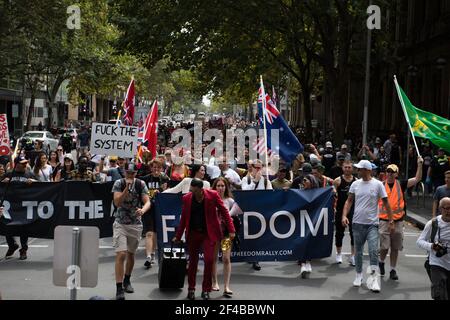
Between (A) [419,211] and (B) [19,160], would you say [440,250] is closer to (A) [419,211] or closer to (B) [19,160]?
(B) [19,160]

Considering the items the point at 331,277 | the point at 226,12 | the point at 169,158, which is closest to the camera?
the point at 331,277

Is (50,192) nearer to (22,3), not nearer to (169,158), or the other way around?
(169,158)

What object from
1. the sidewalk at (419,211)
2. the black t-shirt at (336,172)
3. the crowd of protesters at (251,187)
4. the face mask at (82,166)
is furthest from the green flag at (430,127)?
the sidewalk at (419,211)

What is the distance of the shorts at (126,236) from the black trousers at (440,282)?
3652 millimetres

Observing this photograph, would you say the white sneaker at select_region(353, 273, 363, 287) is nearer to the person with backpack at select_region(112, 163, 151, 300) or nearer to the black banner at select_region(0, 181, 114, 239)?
the person with backpack at select_region(112, 163, 151, 300)

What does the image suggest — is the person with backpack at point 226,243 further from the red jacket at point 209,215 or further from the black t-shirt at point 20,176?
the black t-shirt at point 20,176

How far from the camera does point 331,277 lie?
10734 mm

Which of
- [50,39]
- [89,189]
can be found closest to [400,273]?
[89,189]

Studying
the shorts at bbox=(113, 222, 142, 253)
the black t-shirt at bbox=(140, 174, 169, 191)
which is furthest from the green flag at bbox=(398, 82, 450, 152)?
the shorts at bbox=(113, 222, 142, 253)

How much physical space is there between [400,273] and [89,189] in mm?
5178

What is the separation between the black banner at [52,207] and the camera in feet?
38.9

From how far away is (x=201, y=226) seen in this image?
9.02 meters

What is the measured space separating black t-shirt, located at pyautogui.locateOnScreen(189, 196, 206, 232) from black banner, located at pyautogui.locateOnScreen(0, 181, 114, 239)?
358 cm

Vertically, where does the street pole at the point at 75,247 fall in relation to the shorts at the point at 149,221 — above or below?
above
